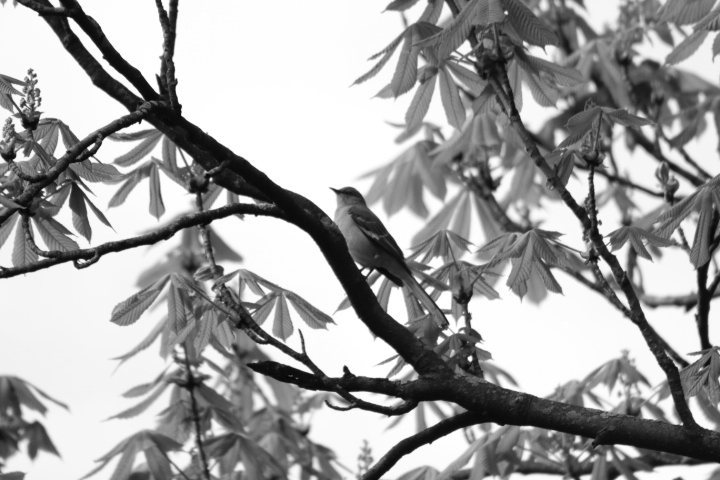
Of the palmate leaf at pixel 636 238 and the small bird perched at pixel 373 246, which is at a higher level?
the small bird perched at pixel 373 246

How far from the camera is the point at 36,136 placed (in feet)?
11.3

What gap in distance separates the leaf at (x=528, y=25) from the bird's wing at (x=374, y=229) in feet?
6.79

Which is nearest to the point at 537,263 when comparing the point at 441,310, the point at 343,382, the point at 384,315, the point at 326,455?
the point at 441,310

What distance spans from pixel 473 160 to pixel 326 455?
8.84ft

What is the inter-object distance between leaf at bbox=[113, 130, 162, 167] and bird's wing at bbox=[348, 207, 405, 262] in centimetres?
153

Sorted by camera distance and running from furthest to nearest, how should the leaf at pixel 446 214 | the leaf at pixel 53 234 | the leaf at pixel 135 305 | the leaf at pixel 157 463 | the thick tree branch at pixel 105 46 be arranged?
the leaf at pixel 446 214 → the leaf at pixel 157 463 → the leaf at pixel 135 305 → the leaf at pixel 53 234 → the thick tree branch at pixel 105 46

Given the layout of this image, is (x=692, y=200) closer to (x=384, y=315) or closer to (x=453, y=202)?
(x=384, y=315)

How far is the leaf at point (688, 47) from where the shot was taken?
4434mm

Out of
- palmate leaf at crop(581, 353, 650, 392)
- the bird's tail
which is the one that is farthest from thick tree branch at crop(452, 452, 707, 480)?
the bird's tail

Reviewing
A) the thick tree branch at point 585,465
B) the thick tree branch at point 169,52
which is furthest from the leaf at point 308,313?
the thick tree branch at point 585,465

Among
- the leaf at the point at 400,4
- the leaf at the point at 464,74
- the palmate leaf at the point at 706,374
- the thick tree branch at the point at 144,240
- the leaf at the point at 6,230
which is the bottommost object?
the palmate leaf at the point at 706,374

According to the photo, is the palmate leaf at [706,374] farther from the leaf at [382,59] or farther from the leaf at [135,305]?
the leaf at [135,305]

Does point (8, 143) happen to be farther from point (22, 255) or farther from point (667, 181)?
point (667, 181)

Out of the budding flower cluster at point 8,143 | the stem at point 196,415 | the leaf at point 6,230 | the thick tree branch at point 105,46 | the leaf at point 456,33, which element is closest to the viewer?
the thick tree branch at point 105,46
